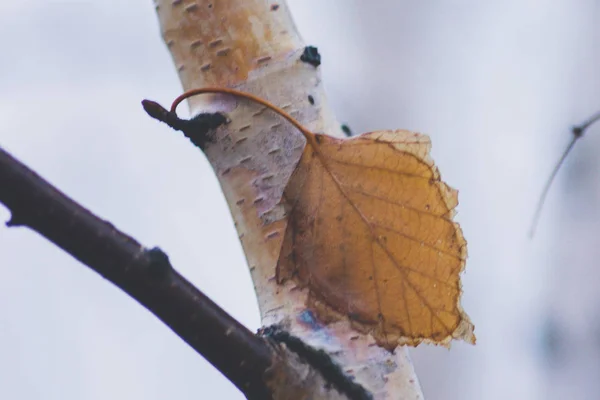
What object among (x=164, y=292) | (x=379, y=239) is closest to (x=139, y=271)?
(x=164, y=292)

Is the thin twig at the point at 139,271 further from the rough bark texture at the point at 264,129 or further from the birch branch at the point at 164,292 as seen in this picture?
the rough bark texture at the point at 264,129

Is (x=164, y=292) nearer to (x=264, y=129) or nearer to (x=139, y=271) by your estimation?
(x=139, y=271)

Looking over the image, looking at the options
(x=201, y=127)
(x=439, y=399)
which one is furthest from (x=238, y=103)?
(x=439, y=399)

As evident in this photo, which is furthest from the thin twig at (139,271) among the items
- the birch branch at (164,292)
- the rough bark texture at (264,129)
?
the rough bark texture at (264,129)

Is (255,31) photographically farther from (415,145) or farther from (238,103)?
(415,145)

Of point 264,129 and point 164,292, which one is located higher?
point 264,129

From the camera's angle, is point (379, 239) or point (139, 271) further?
point (379, 239)

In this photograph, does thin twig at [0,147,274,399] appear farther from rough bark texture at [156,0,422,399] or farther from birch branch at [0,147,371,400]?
rough bark texture at [156,0,422,399]
